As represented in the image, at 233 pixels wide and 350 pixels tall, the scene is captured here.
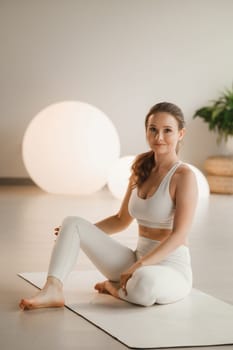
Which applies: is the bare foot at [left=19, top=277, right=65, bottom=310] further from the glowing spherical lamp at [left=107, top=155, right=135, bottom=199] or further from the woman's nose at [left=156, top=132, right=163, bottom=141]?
the glowing spherical lamp at [left=107, top=155, right=135, bottom=199]

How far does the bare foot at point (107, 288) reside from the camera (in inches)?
149

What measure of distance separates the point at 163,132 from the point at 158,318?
78 cm

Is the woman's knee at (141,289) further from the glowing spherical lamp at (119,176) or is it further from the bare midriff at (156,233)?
the glowing spherical lamp at (119,176)

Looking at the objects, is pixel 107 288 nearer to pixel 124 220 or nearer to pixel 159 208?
pixel 124 220

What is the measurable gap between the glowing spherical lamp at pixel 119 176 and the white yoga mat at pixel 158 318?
3561 millimetres

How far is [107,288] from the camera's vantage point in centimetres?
383

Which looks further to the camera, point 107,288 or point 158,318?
point 107,288

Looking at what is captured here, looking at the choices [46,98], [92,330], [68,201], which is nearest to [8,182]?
[46,98]

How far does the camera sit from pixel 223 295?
3.91 m

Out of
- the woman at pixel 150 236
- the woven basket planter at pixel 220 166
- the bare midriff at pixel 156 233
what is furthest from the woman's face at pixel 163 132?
the woven basket planter at pixel 220 166

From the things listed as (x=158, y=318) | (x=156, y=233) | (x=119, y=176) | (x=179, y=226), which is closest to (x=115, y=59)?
(x=119, y=176)

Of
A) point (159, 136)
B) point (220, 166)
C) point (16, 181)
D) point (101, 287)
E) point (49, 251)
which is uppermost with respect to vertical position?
point (159, 136)

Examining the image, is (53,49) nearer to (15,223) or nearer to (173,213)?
(15,223)

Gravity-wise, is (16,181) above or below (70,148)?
below
